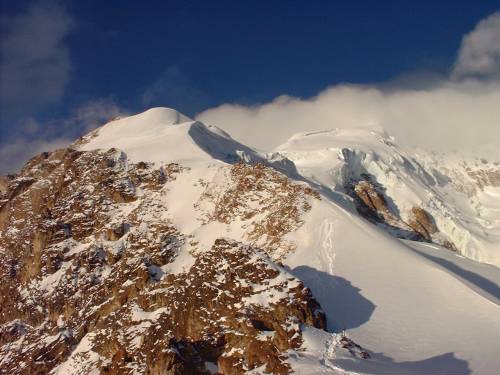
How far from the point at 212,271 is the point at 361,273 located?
1826 cm

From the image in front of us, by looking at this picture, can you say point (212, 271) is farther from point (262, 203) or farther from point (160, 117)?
point (160, 117)

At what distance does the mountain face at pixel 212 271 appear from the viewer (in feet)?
179

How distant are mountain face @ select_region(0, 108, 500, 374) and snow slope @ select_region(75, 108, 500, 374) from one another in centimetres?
23

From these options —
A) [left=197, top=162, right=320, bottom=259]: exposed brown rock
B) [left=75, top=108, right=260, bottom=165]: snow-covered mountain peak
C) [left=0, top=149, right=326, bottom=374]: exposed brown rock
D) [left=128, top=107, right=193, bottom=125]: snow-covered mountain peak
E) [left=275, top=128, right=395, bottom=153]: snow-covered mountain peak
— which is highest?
[left=275, top=128, right=395, bottom=153]: snow-covered mountain peak

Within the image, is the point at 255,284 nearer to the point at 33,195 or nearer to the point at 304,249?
the point at 304,249

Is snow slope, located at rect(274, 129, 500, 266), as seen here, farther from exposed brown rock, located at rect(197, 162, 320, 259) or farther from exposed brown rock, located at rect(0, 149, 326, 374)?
exposed brown rock, located at rect(0, 149, 326, 374)

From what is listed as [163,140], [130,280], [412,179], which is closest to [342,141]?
[412,179]

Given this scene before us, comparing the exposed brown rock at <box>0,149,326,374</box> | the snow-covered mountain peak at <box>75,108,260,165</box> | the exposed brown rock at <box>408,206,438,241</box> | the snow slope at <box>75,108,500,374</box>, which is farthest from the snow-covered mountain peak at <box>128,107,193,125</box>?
the exposed brown rock at <box>408,206,438,241</box>

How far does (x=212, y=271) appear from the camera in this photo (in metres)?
65.7

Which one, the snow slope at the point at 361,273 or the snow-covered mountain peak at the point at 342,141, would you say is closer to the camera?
the snow slope at the point at 361,273

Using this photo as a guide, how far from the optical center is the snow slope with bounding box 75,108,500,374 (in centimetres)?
5268

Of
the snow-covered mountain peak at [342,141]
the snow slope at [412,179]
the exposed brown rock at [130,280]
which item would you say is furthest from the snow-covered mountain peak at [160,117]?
the snow-covered mountain peak at [342,141]

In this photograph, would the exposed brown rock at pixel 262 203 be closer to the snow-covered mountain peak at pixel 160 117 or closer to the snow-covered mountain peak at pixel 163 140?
the snow-covered mountain peak at pixel 163 140

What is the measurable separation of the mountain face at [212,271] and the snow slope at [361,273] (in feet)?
0.75
